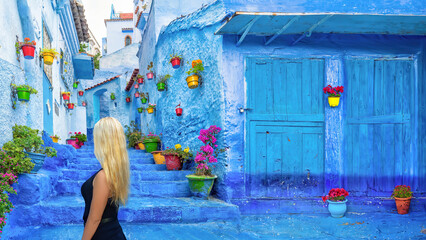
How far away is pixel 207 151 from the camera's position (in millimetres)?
6570

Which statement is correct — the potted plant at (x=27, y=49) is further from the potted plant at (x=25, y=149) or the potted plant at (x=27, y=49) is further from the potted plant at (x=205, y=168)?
the potted plant at (x=205, y=168)

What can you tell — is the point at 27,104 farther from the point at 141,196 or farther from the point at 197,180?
the point at 197,180

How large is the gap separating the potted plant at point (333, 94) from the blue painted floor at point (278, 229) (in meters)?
2.03

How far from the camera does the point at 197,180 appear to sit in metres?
6.64

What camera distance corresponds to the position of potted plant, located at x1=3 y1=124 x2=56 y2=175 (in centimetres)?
491

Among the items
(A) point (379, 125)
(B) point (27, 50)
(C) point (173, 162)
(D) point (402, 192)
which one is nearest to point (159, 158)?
(C) point (173, 162)

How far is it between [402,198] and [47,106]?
25.3 feet

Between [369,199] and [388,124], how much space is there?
146 cm

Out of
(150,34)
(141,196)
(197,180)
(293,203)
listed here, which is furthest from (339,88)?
(150,34)

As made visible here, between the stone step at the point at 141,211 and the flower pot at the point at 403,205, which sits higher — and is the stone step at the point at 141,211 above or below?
above

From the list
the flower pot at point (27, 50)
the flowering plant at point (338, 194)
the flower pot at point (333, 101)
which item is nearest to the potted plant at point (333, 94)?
the flower pot at point (333, 101)

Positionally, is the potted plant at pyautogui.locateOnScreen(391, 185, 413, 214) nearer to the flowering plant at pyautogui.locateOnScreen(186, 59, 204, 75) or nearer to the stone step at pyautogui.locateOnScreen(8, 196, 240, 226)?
the stone step at pyautogui.locateOnScreen(8, 196, 240, 226)

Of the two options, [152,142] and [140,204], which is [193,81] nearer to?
[140,204]

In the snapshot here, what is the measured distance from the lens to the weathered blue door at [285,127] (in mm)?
6723
